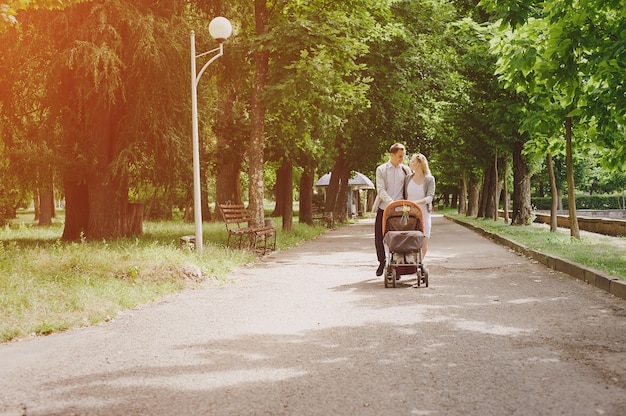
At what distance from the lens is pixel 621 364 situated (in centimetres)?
539

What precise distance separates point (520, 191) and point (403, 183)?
57.2ft

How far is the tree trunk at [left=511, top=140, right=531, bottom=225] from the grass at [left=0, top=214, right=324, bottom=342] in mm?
14577

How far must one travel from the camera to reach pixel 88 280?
9.60 meters

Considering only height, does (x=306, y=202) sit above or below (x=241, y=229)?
above

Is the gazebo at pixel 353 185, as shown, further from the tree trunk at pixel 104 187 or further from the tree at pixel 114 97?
the tree at pixel 114 97

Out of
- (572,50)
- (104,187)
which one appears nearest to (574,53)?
(572,50)

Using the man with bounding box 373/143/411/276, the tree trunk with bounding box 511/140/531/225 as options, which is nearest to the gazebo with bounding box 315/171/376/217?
the tree trunk with bounding box 511/140/531/225

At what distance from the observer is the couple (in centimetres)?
1048

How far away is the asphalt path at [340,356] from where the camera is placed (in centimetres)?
451

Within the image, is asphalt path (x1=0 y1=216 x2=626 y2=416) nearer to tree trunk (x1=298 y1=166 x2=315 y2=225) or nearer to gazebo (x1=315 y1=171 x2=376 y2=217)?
tree trunk (x1=298 y1=166 x2=315 y2=225)

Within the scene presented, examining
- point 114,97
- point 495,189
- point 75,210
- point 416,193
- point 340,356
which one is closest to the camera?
point 340,356

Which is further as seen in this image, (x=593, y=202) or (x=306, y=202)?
(x=593, y=202)

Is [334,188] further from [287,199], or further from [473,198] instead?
[473,198]

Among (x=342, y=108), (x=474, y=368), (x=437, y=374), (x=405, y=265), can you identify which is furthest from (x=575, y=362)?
(x=342, y=108)
